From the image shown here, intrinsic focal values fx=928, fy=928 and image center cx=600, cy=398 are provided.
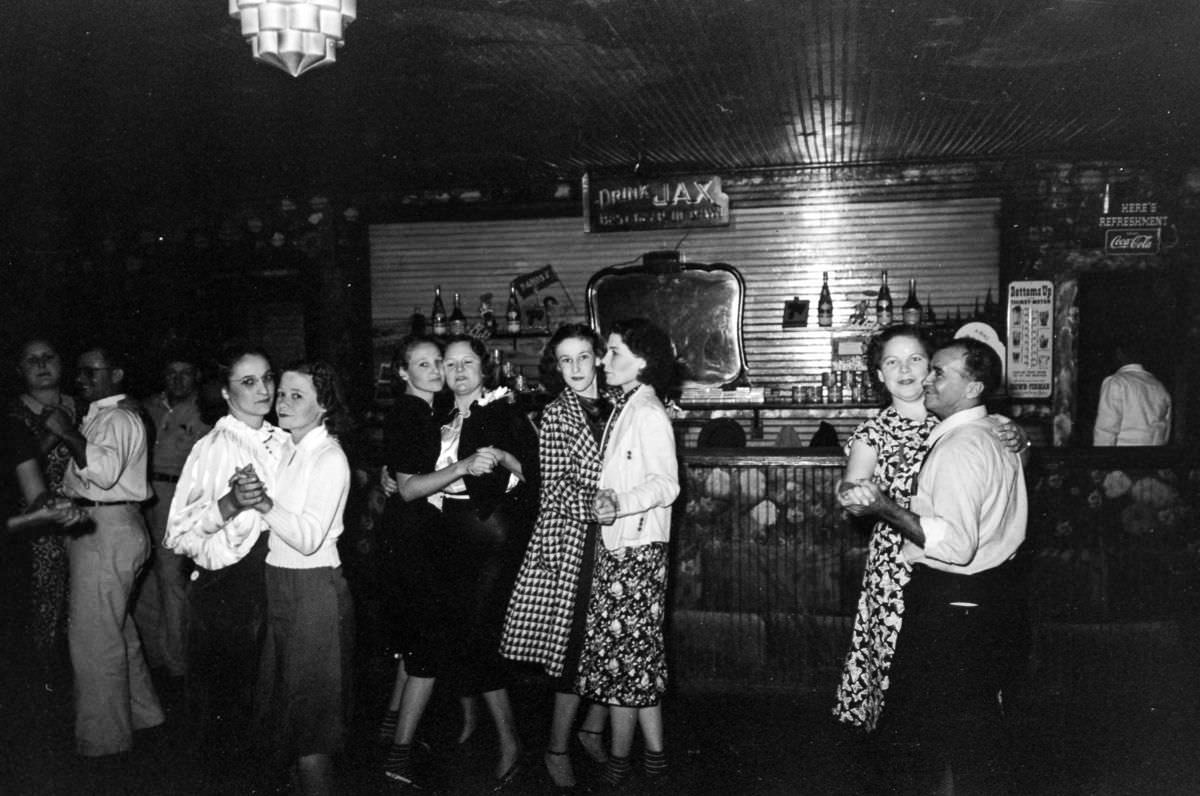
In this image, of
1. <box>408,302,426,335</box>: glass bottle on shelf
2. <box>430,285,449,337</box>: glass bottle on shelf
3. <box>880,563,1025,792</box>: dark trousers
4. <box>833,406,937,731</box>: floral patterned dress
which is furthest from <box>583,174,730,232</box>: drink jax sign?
<box>880,563,1025,792</box>: dark trousers

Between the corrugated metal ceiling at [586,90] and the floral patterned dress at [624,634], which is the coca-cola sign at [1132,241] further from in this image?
the floral patterned dress at [624,634]

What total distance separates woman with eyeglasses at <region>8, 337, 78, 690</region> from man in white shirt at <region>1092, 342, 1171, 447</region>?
761cm

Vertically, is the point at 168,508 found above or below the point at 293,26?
below

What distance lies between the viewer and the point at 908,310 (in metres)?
8.55

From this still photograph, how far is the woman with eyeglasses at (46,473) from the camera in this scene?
15.1 feet

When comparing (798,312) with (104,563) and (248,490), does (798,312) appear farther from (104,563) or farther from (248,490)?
(248,490)

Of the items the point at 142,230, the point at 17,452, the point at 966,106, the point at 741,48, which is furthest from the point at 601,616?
the point at 142,230

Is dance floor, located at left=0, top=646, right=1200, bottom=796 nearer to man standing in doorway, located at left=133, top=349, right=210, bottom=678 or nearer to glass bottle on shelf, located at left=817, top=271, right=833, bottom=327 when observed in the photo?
man standing in doorway, located at left=133, top=349, right=210, bottom=678

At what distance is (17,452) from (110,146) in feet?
15.1

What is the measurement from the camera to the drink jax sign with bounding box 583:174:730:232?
8.95 m

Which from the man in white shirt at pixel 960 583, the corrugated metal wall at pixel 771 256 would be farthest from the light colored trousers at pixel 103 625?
the corrugated metal wall at pixel 771 256

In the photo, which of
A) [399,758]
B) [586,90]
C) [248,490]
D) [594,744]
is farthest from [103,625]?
[586,90]

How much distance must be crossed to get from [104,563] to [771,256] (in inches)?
255

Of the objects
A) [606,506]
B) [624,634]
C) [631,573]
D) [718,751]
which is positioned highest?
[606,506]
